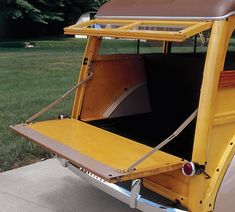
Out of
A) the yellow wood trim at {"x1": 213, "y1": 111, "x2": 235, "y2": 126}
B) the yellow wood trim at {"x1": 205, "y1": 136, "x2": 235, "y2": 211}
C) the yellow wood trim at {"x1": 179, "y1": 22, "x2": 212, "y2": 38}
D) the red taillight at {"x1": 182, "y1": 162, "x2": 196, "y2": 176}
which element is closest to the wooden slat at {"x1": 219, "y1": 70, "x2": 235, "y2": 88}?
the yellow wood trim at {"x1": 213, "y1": 111, "x2": 235, "y2": 126}

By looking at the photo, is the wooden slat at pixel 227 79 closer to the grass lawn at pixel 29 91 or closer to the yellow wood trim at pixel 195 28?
the yellow wood trim at pixel 195 28

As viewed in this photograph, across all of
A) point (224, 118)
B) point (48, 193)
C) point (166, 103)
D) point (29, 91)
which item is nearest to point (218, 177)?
point (224, 118)

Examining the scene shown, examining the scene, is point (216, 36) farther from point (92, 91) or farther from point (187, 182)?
point (92, 91)

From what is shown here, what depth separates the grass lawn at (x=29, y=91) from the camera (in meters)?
5.41

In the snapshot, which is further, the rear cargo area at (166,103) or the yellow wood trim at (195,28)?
the rear cargo area at (166,103)

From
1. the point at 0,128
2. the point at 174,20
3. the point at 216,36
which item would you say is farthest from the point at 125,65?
the point at 0,128

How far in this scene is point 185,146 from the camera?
171 inches

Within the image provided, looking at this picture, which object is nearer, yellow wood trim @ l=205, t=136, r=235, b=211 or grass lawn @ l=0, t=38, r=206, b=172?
yellow wood trim @ l=205, t=136, r=235, b=211

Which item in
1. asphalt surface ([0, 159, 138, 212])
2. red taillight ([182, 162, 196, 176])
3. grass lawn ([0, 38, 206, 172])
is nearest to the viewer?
red taillight ([182, 162, 196, 176])

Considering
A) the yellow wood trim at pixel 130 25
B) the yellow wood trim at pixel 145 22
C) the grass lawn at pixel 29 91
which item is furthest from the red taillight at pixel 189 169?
the grass lawn at pixel 29 91

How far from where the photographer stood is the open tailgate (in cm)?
302

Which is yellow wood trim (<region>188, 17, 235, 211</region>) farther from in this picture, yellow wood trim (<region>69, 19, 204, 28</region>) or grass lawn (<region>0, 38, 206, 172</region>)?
grass lawn (<region>0, 38, 206, 172</region>)

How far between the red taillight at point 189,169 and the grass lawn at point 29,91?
6.56ft

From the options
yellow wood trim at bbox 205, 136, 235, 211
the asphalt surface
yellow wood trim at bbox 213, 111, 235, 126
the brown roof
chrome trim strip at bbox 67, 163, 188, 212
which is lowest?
the asphalt surface
